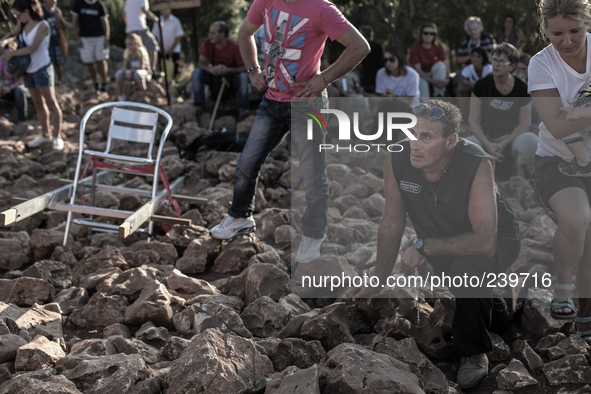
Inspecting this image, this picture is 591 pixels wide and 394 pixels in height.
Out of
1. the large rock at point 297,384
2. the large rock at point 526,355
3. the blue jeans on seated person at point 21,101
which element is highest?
the blue jeans on seated person at point 21,101

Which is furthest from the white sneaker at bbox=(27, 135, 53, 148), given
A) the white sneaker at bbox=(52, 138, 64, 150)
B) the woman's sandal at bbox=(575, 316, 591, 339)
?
the woman's sandal at bbox=(575, 316, 591, 339)

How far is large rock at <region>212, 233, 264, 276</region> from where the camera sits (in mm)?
4402

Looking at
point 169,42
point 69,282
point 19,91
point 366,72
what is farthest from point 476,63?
point 19,91

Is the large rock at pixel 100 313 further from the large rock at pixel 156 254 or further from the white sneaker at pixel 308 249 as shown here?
the white sneaker at pixel 308 249

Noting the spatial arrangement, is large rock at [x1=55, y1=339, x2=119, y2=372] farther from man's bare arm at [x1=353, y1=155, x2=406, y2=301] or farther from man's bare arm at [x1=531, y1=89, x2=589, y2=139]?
man's bare arm at [x1=531, y1=89, x2=589, y2=139]

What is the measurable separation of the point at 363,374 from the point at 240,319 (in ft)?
3.30

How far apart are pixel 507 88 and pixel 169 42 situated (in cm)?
771

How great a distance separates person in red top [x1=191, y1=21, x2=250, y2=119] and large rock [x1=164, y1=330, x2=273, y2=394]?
19.0 ft

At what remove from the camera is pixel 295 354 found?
3.02 meters

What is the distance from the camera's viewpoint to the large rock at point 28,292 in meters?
3.91

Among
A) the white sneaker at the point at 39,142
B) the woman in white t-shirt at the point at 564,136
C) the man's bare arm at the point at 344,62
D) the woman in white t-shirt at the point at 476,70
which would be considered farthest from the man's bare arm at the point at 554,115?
the white sneaker at the point at 39,142

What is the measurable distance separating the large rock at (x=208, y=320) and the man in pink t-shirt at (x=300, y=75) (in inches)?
25.4

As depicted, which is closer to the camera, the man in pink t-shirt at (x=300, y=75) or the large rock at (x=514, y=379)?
the large rock at (x=514, y=379)

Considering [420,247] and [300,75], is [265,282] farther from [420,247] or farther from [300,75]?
[300,75]
